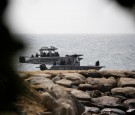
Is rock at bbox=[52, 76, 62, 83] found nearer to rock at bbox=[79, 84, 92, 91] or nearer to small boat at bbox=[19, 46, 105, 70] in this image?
rock at bbox=[79, 84, 92, 91]

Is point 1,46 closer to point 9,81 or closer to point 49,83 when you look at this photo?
point 9,81

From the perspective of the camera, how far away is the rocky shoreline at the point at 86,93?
13.2 meters

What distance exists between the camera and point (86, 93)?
56.6ft

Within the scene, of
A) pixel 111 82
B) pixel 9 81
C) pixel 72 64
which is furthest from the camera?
pixel 72 64

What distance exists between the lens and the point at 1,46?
3.57ft

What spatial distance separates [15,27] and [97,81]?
18.4 metres

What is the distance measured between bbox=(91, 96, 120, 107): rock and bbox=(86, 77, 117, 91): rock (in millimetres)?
1642

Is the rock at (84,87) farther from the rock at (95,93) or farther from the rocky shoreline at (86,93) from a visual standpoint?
the rock at (95,93)

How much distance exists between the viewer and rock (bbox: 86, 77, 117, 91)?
18.6 m

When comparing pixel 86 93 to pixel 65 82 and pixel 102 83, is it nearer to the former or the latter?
pixel 65 82

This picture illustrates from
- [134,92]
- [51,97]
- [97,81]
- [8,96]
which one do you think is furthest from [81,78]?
[8,96]

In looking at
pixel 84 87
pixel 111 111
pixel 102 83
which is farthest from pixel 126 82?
pixel 111 111

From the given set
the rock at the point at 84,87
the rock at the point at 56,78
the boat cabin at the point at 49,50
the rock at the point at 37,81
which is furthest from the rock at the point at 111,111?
the boat cabin at the point at 49,50

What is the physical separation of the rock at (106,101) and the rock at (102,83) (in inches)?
64.7
